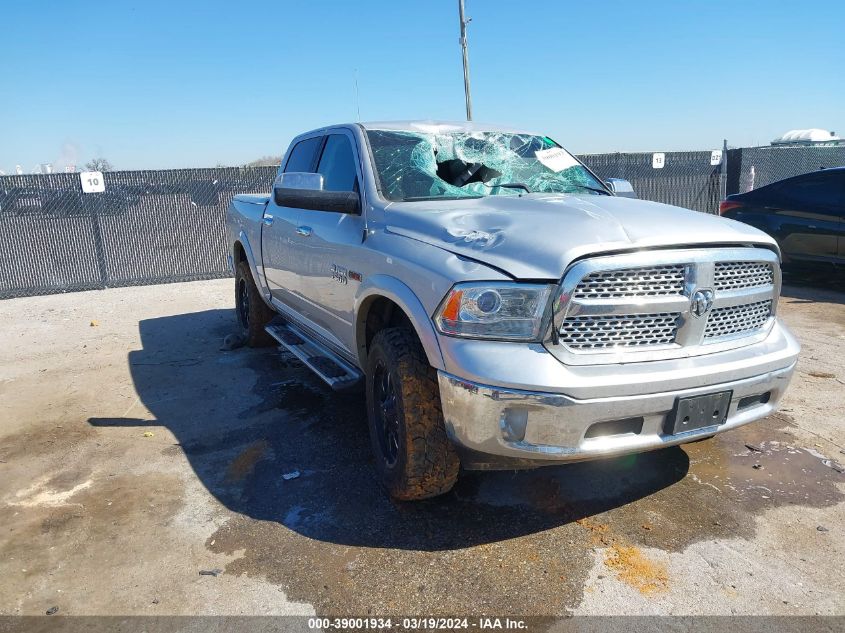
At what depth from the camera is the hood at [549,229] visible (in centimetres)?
259

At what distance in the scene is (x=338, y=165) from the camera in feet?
14.1

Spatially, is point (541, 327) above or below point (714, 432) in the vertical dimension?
above

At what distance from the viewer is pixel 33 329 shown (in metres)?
7.74

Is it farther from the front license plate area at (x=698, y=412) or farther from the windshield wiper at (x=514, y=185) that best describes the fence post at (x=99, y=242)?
the front license plate area at (x=698, y=412)

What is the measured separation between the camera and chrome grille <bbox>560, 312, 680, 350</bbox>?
2576 mm

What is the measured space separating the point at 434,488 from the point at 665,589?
1.07 metres

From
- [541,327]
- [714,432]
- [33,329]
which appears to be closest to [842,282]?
[714,432]

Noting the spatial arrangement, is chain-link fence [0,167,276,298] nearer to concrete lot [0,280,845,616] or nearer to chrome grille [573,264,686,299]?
concrete lot [0,280,845,616]

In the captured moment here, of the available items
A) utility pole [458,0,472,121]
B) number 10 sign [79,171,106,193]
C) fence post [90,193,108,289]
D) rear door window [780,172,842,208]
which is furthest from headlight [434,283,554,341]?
utility pole [458,0,472,121]

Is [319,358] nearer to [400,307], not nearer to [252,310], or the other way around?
[400,307]

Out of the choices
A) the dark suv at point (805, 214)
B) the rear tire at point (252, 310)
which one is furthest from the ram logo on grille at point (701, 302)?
the dark suv at point (805, 214)

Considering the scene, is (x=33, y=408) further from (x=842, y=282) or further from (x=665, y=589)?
(x=842, y=282)

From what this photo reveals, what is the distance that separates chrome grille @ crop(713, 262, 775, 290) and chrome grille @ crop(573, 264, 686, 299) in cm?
23

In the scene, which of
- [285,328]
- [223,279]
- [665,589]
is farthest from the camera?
[223,279]
